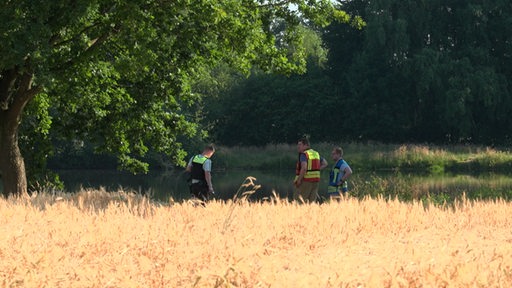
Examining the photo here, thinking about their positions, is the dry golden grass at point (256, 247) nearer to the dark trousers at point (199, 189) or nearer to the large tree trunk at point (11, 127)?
the dark trousers at point (199, 189)

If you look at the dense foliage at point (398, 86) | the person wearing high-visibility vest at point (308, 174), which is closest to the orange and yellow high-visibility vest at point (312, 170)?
the person wearing high-visibility vest at point (308, 174)

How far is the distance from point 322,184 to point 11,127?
2495 cm

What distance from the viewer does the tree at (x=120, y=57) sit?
16.4m

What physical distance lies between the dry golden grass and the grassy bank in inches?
1790

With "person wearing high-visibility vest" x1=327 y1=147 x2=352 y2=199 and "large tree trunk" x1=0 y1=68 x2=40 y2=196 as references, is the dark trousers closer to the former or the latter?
"person wearing high-visibility vest" x1=327 y1=147 x2=352 y2=199

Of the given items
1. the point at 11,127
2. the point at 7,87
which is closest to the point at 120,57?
the point at 7,87

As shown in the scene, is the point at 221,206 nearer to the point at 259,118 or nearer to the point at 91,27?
the point at 91,27

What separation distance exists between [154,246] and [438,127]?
61877 mm

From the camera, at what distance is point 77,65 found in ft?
62.0

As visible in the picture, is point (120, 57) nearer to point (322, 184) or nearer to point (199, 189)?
point (199, 189)

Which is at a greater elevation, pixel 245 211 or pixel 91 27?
pixel 91 27

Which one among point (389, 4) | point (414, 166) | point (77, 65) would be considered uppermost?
point (389, 4)

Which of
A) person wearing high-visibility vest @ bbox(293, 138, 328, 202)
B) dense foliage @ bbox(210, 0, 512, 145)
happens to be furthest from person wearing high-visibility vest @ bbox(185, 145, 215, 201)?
dense foliage @ bbox(210, 0, 512, 145)

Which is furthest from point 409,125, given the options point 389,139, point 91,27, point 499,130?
point 91,27
